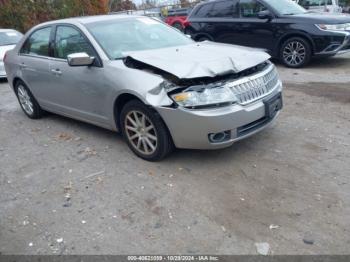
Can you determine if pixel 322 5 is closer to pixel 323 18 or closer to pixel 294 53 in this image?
pixel 323 18

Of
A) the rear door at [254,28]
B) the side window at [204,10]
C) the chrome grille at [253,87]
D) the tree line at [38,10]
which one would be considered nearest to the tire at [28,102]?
the chrome grille at [253,87]

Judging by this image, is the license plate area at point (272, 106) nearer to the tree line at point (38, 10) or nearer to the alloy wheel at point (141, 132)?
the alloy wheel at point (141, 132)

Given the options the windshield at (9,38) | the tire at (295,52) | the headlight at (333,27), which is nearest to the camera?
the headlight at (333,27)

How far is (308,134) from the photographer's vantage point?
15.9 feet

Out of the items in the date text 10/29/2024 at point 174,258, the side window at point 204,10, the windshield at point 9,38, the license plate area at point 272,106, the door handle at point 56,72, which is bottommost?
the date text 10/29/2024 at point 174,258

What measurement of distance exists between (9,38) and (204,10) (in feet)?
19.5

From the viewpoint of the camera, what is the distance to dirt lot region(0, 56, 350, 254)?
300cm

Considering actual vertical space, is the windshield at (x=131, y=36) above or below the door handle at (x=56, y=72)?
above

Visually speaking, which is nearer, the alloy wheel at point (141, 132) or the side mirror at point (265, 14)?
the alloy wheel at point (141, 132)

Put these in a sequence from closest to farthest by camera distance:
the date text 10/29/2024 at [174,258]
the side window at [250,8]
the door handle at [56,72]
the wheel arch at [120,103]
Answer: the date text 10/29/2024 at [174,258]
the wheel arch at [120,103]
the door handle at [56,72]
the side window at [250,8]

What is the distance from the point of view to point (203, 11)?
1044 centimetres

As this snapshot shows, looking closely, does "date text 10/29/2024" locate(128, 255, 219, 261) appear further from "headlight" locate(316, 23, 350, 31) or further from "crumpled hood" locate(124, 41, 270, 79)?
"headlight" locate(316, 23, 350, 31)

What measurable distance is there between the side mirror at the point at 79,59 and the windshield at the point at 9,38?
7.75 m

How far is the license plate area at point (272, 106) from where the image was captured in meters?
4.12
